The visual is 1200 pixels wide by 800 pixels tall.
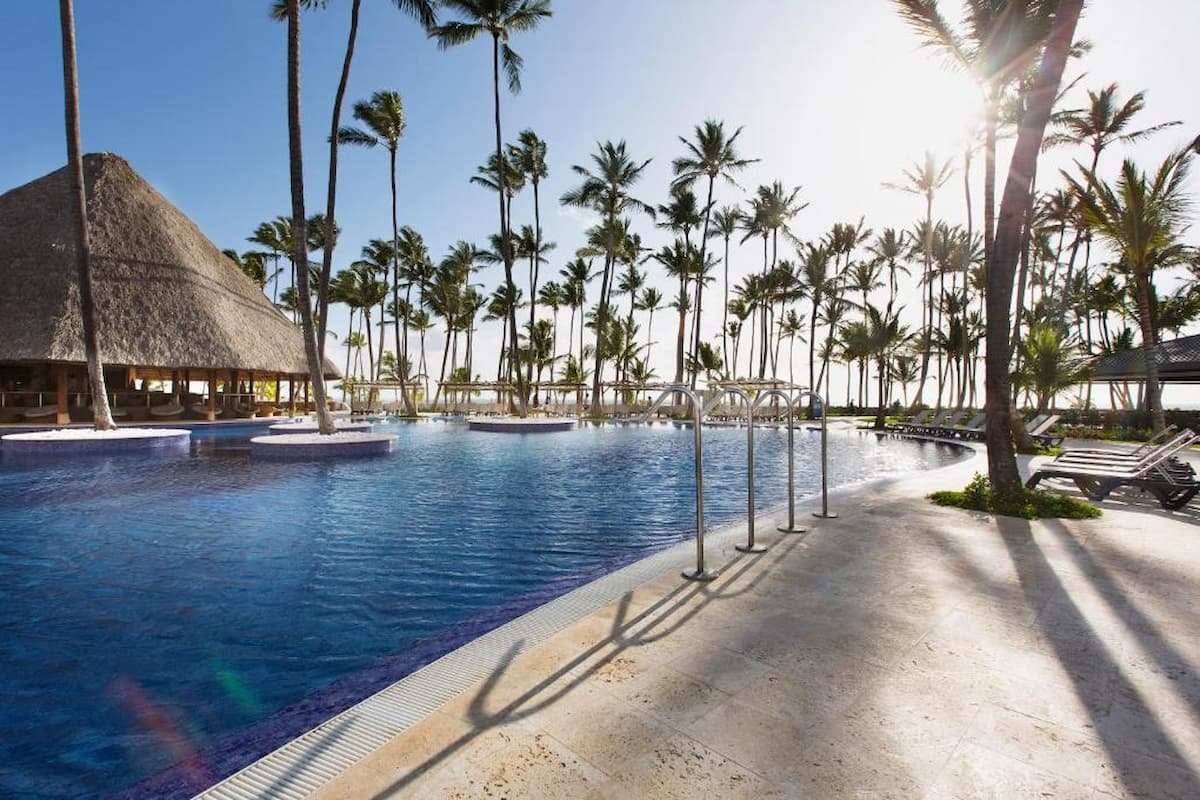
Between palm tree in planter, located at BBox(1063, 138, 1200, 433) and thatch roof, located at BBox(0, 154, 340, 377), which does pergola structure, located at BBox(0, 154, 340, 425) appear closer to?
thatch roof, located at BBox(0, 154, 340, 377)

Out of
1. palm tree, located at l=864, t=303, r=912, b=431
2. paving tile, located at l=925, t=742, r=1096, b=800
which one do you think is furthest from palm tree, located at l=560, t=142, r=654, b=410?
paving tile, located at l=925, t=742, r=1096, b=800

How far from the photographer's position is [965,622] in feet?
11.3

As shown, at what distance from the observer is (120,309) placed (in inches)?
852

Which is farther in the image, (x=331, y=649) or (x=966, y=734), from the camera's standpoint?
(x=331, y=649)

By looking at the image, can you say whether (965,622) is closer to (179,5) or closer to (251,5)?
(179,5)

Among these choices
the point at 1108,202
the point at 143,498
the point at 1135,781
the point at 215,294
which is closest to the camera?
the point at 1135,781

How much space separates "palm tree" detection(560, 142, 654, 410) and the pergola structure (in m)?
18.2

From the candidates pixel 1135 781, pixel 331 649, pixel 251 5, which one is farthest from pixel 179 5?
pixel 1135 781

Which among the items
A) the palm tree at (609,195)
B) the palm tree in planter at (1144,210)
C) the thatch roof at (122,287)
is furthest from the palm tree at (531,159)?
the palm tree in planter at (1144,210)

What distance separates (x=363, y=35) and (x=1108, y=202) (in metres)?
21.7

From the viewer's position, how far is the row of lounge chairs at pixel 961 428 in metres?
15.0

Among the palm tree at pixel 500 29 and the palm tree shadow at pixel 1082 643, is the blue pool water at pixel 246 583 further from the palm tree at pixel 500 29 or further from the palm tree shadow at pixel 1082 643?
the palm tree at pixel 500 29

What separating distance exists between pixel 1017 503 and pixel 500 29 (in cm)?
2647

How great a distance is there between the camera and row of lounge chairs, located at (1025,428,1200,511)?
6.95 m
